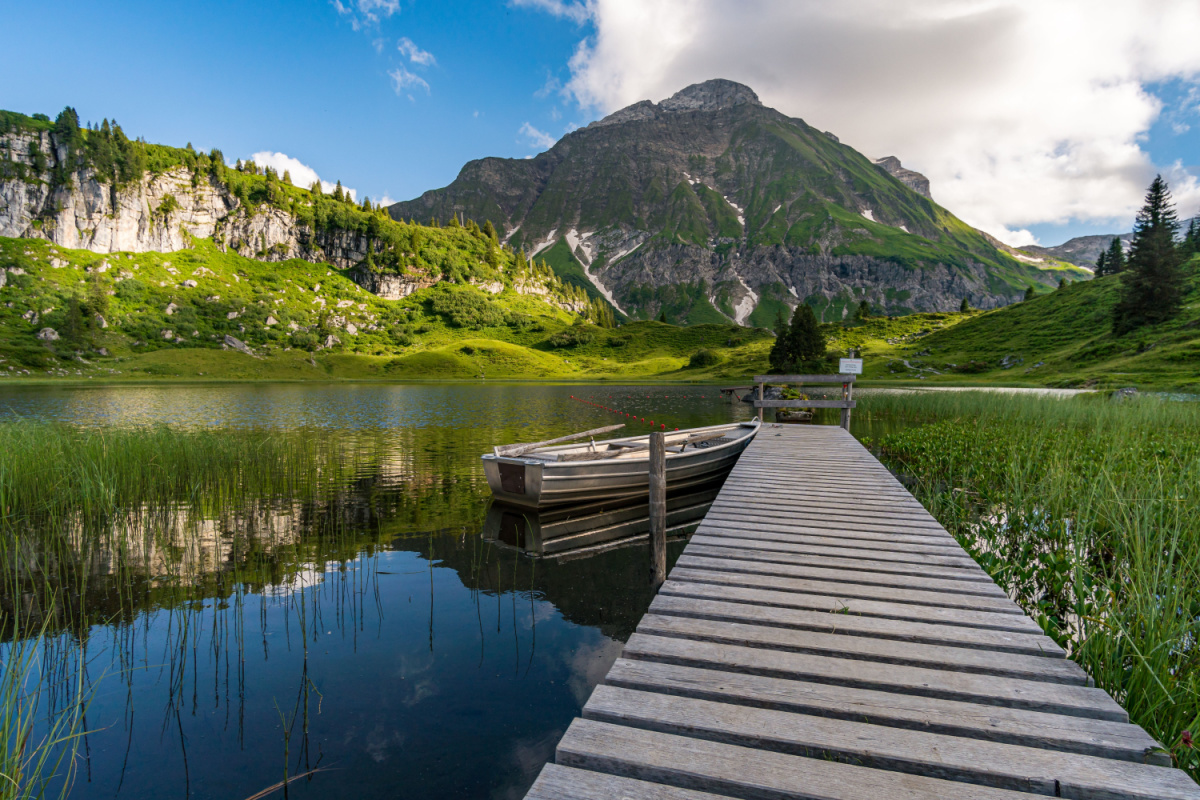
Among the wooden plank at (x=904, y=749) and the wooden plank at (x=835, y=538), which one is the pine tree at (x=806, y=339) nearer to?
the wooden plank at (x=835, y=538)

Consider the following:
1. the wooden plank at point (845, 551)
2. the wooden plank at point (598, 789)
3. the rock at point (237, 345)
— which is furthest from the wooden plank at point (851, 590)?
the rock at point (237, 345)

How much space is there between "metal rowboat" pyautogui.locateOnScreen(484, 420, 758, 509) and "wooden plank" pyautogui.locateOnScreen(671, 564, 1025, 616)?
7.53m

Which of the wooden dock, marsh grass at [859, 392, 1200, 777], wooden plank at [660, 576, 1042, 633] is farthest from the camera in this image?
wooden plank at [660, 576, 1042, 633]

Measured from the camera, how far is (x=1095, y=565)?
870 centimetres

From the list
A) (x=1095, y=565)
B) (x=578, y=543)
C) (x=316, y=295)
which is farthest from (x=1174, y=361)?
(x=316, y=295)

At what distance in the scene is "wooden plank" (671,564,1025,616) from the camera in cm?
565

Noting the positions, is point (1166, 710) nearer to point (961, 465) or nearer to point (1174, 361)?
point (961, 465)

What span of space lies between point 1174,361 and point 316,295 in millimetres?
217938

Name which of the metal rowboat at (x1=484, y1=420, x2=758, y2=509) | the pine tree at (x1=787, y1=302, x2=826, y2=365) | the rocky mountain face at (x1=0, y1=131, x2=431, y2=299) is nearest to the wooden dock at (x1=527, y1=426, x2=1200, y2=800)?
the metal rowboat at (x1=484, y1=420, x2=758, y2=509)

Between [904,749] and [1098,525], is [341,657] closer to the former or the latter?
[904,749]

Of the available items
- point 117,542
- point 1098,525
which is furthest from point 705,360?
point 117,542

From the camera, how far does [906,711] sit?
367 centimetres

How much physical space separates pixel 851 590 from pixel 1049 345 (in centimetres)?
10840

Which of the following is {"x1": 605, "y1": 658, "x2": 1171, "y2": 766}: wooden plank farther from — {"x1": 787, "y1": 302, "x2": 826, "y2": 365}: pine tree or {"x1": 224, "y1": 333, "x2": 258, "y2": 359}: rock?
{"x1": 224, "y1": 333, "x2": 258, "y2": 359}: rock
